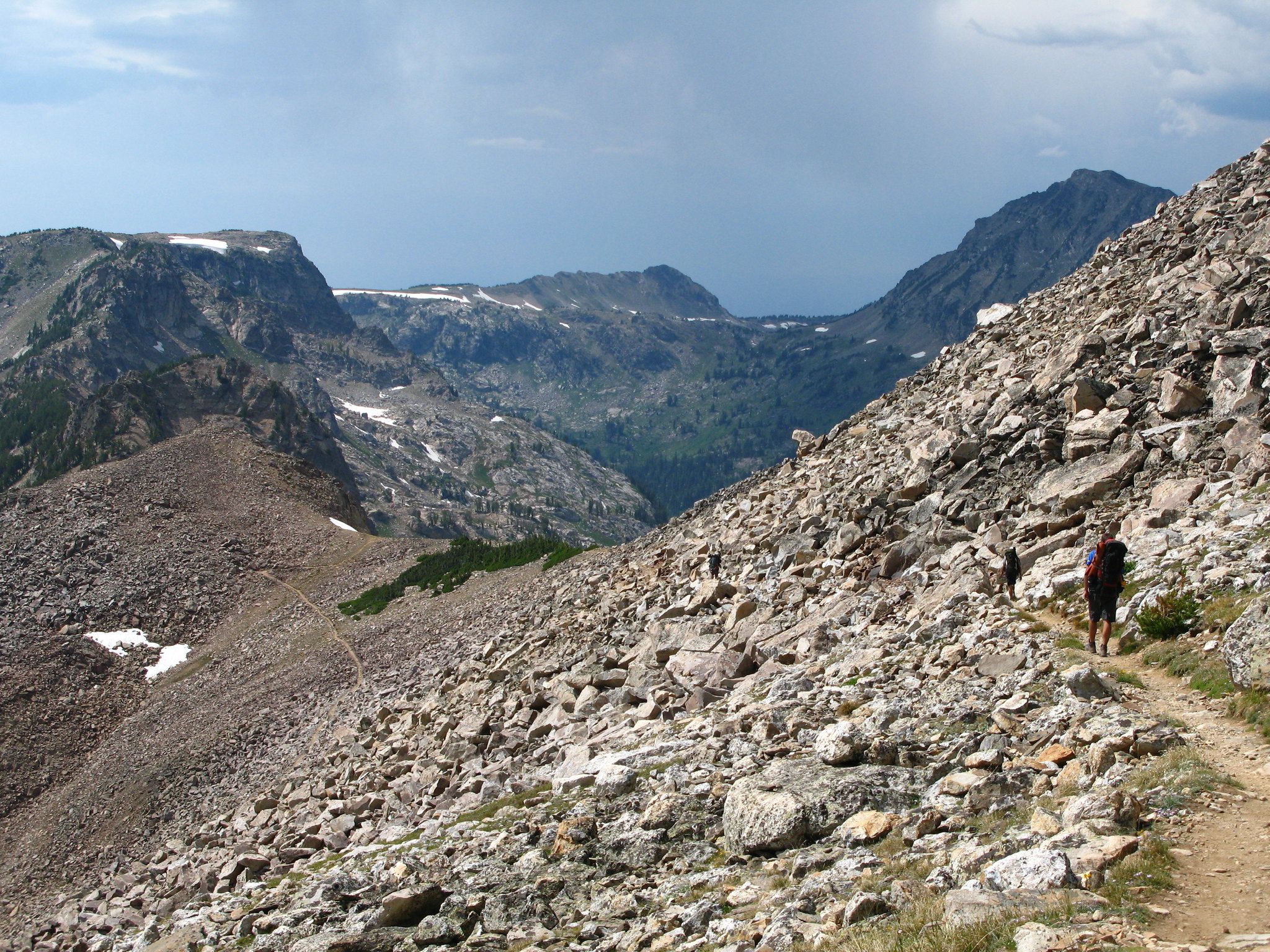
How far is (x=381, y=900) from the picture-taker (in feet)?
43.7

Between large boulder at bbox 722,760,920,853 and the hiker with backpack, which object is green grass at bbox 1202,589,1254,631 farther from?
the hiker with backpack

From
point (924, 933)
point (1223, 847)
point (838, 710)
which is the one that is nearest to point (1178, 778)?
point (1223, 847)

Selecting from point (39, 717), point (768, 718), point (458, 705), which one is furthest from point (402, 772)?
point (39, 717)

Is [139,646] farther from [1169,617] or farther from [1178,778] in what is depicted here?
[1178,778]

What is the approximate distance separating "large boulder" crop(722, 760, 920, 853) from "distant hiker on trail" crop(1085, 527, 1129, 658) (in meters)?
5.22

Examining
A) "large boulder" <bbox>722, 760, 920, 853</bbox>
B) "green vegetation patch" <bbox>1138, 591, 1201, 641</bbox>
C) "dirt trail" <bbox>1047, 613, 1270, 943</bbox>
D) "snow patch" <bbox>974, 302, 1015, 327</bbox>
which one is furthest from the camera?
"snow patch" <bbox>974, 302, 1015, 327</bbox>

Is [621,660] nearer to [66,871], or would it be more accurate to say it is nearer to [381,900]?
[381,900]

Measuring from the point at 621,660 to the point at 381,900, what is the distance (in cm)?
1377

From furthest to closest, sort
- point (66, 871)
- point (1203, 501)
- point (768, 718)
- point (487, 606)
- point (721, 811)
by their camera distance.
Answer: point (487, 606) → point (66, 871) → point (1203, 501) → point (768, 718) → point (721, 811)

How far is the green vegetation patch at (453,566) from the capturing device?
6334cm

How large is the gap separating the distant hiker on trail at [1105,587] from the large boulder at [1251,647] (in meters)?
2.59

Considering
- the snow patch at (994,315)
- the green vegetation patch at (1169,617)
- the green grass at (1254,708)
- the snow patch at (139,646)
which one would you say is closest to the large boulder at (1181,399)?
the green vegetation patch at (1169,617)

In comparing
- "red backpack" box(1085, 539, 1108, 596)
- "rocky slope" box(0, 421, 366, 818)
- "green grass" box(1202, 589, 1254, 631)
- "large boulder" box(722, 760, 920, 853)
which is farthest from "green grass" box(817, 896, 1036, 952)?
"rocky slope" box(0, 421, 366, 818)

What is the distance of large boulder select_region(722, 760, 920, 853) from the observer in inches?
450
